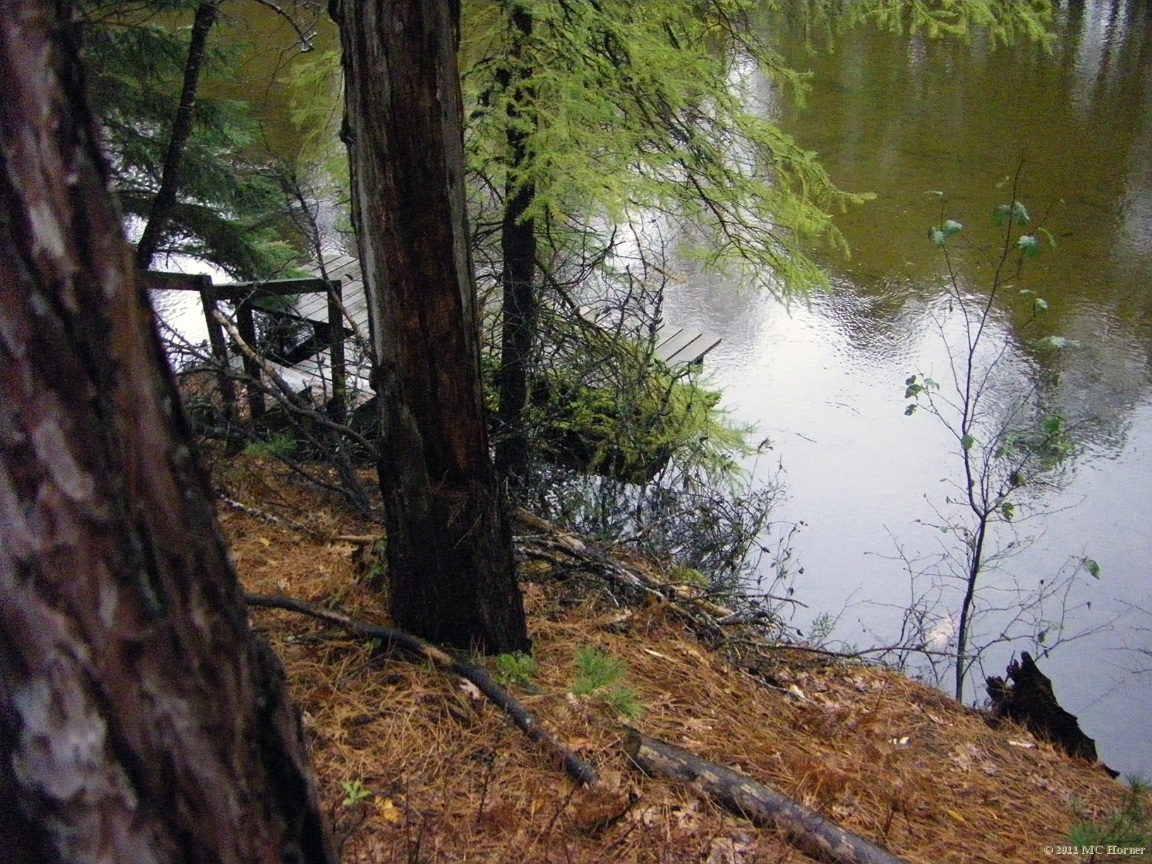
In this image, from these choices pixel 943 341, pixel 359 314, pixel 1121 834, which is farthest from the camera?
pixel 943 341

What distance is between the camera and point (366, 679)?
3.15 m

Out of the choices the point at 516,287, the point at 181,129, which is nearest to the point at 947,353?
the point at 516,287

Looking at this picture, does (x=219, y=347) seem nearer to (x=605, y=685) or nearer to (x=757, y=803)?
(x=605, y=685)

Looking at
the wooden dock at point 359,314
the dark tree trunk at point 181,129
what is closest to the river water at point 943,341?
the dark tree trunk at point 181,129

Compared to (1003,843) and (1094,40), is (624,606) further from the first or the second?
(1094,40)

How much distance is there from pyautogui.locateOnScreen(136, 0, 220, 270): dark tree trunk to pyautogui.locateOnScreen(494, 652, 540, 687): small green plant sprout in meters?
4.79

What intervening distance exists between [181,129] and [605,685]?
5342 millimetres

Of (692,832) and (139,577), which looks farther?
(692,832)

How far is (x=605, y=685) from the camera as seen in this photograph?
330cm

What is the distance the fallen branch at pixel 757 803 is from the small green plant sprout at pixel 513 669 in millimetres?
484

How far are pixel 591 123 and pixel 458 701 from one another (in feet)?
12.3

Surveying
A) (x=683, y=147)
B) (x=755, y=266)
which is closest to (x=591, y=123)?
(x=683, y=147)

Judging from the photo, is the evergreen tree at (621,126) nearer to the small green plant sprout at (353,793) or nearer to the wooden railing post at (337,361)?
the wooden railing post at (337,361)

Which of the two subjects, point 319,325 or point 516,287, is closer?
Answer: point 516,287
